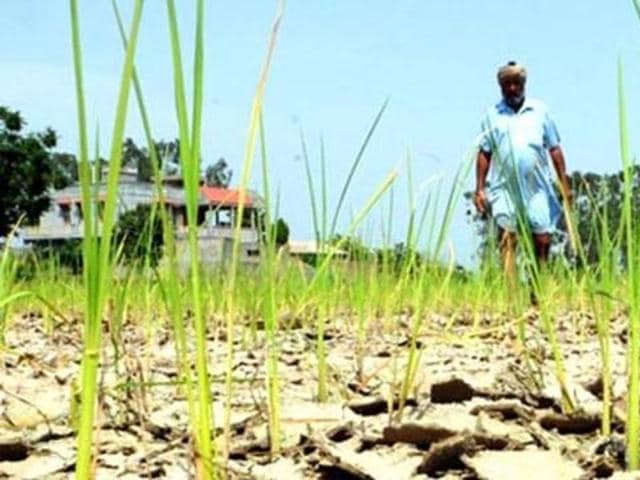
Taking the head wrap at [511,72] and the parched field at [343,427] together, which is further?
the head wrap at [511,72]

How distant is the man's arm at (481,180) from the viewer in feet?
14.1

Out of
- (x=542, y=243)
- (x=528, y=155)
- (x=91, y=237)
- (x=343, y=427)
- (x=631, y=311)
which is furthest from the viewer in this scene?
(x=542, y=243)

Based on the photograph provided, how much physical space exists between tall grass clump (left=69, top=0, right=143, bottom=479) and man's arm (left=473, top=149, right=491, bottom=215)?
11.1 ft

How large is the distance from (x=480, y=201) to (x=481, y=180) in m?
0.22

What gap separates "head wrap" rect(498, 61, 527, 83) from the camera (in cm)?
437

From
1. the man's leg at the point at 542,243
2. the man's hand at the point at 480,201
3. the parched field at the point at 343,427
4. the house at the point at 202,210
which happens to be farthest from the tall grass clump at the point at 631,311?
the man's leg at the point at 542,243

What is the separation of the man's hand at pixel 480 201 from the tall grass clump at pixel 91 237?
332 centimetres

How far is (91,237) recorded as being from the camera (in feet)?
2.70

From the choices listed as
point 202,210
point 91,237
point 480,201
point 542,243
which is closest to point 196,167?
point 91,237

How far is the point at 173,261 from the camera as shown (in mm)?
1043

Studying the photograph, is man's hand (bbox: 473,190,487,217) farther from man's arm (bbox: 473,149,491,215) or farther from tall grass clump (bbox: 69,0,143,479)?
tall grass clump (bbox: 69,0,143,479)

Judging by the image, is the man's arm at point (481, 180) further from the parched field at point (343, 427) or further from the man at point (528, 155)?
the parched field at point (343, 427)

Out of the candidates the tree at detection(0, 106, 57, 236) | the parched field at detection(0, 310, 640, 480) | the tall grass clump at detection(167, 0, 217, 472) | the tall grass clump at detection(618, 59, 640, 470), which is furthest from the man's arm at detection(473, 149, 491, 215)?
the tree at detection(0, 106, 57, 236)

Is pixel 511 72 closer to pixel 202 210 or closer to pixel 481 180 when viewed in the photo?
pixel 481 180
